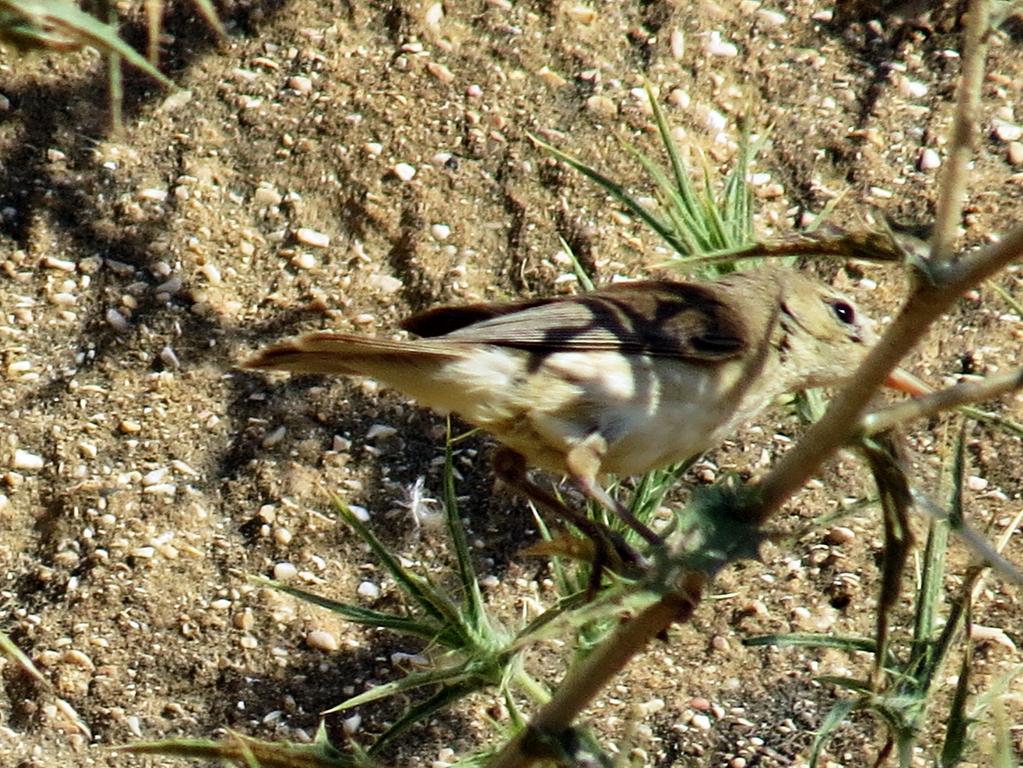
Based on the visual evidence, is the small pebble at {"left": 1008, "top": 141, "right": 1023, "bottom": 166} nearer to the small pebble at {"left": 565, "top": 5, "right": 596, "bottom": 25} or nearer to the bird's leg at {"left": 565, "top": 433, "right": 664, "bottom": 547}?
the small pebble at {"left": 565, "top": 5, "right": 596, "bottom": 25}

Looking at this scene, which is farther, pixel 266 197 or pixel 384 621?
pixel 266 197

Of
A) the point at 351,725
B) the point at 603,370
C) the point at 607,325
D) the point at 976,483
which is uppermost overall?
the point at 607,325

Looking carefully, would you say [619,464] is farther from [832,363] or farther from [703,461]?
[703,461]

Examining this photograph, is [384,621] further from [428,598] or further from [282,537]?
[282,537]

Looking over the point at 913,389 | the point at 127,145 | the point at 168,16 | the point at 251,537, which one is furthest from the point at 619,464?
the point at 168,16

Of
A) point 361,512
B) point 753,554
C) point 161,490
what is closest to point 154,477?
point 161,490
